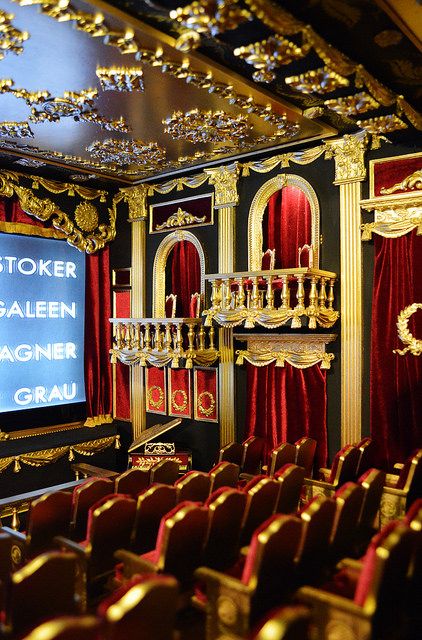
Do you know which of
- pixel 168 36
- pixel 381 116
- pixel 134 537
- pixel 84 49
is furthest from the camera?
pixel 381 116

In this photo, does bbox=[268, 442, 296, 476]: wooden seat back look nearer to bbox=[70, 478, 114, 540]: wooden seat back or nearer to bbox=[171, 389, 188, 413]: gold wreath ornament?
bbox=[70, 478, 114, 540]: wooden seat back

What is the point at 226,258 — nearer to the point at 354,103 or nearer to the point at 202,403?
the point at 202,403

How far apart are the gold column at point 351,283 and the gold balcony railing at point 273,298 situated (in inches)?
5.0

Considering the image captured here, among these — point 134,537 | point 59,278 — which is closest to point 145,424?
point 59,278

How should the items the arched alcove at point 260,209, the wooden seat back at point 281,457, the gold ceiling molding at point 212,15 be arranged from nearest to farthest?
the gold ceiling molding at point 212,15, the wooden seat back at point 281,457, the arched alcove at point 260,209

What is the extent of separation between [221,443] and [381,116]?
321 cm

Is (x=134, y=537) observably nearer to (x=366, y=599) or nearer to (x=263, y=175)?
(x=366, y=599)

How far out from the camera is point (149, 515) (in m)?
2.74

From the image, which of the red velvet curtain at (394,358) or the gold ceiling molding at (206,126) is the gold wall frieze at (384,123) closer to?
the red velvet curtain at (394,358)

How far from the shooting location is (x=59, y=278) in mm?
5840

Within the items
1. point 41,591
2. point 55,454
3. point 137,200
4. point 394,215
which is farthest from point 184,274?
point 41,591

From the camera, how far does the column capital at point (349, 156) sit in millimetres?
4316

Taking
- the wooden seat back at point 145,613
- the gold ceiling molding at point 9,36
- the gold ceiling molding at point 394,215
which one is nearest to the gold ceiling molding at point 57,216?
the gold ceiling molding at point 9,36

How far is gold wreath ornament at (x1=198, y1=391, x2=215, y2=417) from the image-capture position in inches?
210
